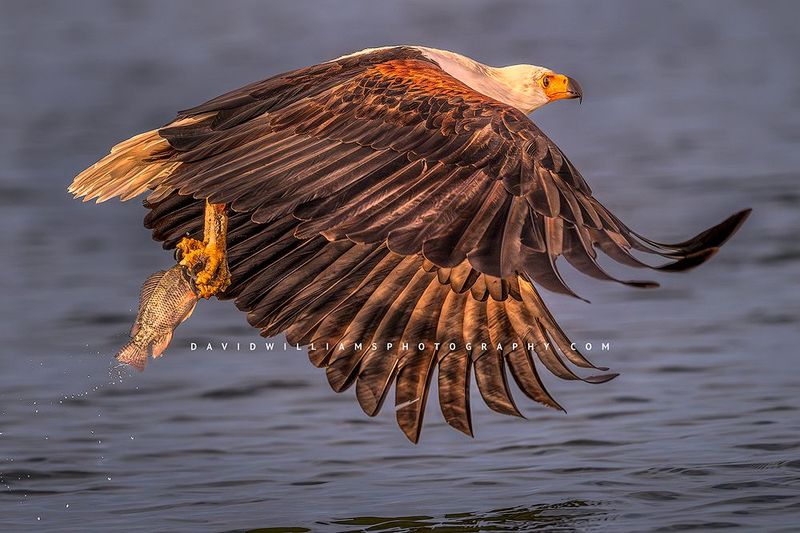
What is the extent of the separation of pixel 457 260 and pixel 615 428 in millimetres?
2931

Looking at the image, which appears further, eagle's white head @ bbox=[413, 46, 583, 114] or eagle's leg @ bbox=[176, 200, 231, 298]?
eagle's white head @ bbox=[413, 46, 583, 114]

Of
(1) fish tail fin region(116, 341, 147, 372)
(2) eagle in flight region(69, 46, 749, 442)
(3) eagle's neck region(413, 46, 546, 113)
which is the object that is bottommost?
(1) fish tail fin region(116, 341, 147, 372)

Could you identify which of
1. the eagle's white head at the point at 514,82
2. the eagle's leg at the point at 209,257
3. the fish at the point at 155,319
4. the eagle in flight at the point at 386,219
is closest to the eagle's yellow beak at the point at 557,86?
the eagle's white head at the point at 514,82

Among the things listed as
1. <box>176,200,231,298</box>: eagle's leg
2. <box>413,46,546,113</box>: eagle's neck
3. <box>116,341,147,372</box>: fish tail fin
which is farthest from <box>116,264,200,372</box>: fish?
<box>413,46,546,113</box>: eagle's neck

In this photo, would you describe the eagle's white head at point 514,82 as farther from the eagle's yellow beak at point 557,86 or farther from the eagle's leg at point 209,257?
the eagle's leg at point 209,257

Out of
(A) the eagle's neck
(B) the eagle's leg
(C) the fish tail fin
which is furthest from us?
(A) the eagle's neck

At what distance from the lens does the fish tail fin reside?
665 cm

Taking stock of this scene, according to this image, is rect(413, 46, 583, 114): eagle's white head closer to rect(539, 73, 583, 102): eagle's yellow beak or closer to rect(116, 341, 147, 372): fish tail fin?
rect(539, 73, 583, 102): eagle's yellow beak

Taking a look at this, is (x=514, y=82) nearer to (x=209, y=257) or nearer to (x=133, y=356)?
(x=209, y=257)

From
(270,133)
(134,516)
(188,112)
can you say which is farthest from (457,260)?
(134,516)

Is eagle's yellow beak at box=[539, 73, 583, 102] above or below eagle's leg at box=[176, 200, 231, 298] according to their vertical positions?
above

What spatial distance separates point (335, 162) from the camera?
20.4 ft

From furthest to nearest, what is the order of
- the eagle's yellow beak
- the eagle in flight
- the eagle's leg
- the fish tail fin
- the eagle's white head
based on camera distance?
the eagle's yellow beak, the eagle's white head, the eagle's leg, the fish tail fin, the eagle in flight

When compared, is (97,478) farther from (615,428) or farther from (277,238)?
(615,428)
